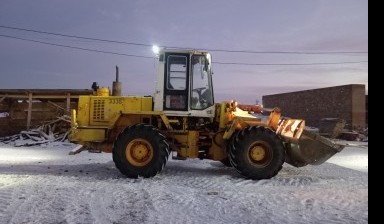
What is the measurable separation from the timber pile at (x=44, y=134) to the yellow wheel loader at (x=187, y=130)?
11.9 m

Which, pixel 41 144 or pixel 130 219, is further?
pixel 41 144

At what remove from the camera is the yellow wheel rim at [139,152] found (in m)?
9.34

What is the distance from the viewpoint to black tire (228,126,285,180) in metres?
9.16

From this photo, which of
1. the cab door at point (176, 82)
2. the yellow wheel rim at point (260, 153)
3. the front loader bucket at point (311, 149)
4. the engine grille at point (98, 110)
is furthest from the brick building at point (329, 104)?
the engine grille at point (98, 110)

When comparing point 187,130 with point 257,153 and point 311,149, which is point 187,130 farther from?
point 311,149

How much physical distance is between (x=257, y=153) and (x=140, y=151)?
2.82 m

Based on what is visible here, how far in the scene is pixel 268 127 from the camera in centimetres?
942

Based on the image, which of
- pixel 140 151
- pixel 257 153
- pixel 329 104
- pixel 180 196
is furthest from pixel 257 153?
pixel 329 104

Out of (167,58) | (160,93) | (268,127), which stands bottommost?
(268,127)

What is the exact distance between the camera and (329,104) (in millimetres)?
29359

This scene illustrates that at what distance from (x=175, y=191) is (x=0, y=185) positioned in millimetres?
3632

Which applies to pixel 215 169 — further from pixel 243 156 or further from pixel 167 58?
pixel 167 58

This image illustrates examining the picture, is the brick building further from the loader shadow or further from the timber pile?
the timber pile

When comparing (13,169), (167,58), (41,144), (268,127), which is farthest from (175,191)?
(41,144)
